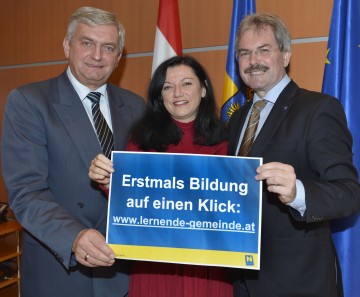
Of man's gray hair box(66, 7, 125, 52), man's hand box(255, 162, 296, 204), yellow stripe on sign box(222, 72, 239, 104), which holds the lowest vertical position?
man's hand box(255, 162, 296, 204)

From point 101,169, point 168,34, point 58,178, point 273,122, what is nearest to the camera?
point 101,169

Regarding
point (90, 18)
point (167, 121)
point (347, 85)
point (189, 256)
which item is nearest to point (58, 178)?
point (167, 121)

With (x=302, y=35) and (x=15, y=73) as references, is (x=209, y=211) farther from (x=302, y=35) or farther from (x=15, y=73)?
(x=15, y=73)

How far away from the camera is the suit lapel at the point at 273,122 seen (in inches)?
70.2

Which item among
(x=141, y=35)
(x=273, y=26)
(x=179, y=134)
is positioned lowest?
(x=179, y=134)

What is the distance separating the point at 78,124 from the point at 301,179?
44.4 inches

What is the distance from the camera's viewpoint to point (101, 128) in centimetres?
208

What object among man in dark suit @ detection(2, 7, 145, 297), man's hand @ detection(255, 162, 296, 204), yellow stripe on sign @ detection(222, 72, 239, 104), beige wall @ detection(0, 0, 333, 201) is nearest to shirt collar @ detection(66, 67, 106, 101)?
man in dark suit @ detection(2, 7, 145, 297)

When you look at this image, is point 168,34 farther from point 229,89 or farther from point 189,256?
point 189,256

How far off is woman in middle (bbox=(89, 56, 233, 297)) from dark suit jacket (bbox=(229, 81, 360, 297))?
261mm

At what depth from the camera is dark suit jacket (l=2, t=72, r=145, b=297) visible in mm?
1862

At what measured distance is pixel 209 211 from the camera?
5.10 ft

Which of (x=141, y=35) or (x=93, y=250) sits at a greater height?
(x=141, y=35)

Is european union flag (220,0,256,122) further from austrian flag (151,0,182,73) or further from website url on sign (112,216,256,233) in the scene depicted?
website url on sign (112,216,256,233)
